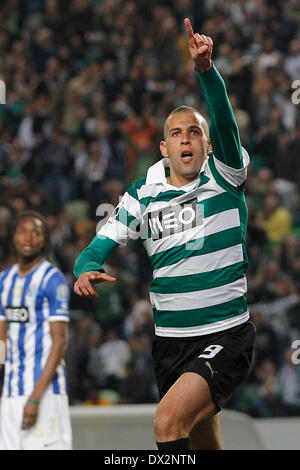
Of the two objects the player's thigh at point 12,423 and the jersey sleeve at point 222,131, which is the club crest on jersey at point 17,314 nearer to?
the player's thigh at point 12,423

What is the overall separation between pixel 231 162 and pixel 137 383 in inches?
184

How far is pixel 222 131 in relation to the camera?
3.94 meters

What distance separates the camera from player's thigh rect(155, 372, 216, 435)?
3738mm

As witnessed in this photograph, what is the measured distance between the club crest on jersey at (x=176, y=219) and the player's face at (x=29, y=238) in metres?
1.24

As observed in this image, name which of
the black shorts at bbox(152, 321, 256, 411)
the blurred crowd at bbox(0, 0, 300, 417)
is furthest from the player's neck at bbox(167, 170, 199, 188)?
the blurred crowd at bbox(0, 0, 300, 417)

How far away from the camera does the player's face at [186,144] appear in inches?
164

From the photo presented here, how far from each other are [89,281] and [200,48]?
1.11 metres

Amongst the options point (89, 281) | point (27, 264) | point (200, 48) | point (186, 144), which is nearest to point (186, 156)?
point (186, 144)

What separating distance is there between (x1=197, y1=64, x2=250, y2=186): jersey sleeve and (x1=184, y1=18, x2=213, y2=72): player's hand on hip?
51 millimetres

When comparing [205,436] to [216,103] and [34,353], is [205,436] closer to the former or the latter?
[34,353]

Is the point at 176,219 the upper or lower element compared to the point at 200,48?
lower

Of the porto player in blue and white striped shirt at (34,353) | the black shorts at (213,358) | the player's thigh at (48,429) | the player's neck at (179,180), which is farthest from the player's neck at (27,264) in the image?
the player's neck at (179,180)

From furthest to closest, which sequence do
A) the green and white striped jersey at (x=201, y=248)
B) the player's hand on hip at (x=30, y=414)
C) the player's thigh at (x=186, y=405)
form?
the player's hand on hip at (x=30, y=414), the green and white striped jersey at (x=201, y=248), the player's thigh at (x=186, y=405)

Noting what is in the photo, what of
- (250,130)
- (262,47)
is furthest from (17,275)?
(262,47)
